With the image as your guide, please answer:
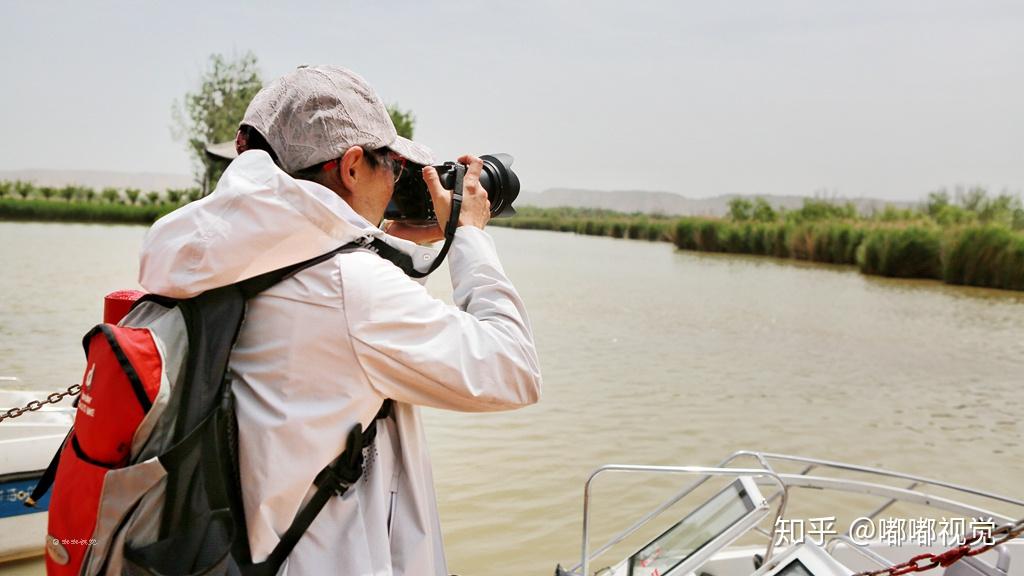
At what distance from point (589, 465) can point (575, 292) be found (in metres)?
11.7

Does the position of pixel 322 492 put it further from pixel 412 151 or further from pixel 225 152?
pixel 225 152

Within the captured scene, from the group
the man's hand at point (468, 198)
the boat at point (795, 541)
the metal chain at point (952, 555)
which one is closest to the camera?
the man's hand at point (468, 198)

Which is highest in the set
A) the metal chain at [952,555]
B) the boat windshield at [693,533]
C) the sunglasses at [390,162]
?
the sunglasses at [390,162]

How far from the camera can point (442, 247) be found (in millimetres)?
1406

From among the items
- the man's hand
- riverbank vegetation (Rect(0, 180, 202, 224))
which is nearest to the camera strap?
the man's hand

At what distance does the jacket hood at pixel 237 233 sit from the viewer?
3.62 ft

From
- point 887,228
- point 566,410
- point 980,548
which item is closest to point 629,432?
point 566,410

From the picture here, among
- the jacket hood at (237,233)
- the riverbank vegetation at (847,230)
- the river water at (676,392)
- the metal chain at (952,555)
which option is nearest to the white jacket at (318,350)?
the jacket hood at (237,233)

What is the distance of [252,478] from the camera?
1191 mm

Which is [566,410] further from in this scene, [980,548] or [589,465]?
[980,548]

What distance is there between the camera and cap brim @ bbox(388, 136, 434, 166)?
1364 mm

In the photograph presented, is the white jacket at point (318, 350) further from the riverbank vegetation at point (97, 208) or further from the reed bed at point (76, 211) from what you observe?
the reed bed at point (76, 211)

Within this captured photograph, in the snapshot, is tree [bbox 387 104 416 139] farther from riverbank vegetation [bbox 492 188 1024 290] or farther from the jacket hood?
the jacket hood

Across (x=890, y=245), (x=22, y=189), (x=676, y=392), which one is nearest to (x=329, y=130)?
(x=676, y=392)
